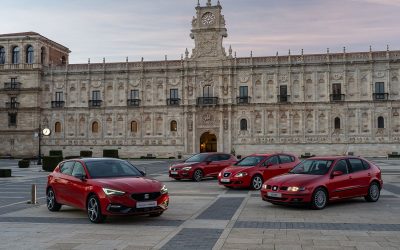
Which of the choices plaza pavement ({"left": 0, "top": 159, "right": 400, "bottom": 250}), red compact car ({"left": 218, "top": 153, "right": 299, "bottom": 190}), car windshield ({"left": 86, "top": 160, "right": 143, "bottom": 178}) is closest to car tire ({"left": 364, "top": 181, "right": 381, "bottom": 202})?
plaza pavement ({"left": 0, "top": 159, "right": 400, "bottom": 250})

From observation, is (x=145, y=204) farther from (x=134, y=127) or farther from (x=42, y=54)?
(x=42, y=54)

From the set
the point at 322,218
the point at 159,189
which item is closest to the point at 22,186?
the point at 159,189

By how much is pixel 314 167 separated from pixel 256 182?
5.35m

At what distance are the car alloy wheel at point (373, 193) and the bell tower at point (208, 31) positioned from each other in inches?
1897

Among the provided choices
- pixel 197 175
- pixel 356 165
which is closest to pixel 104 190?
pixel 356 165

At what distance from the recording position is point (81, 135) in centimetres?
6612

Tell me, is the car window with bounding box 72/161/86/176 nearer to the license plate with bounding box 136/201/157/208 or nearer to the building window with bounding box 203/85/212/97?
the license plate with bounding box 136/201/157/208

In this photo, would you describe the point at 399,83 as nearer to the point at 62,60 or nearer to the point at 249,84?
the point at 249,84

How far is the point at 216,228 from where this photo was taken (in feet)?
35.9

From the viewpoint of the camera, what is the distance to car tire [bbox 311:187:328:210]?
549 inches

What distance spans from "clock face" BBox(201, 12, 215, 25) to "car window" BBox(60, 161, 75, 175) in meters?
51.4

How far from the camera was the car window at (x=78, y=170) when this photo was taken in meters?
13.1

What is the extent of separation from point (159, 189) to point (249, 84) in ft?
167

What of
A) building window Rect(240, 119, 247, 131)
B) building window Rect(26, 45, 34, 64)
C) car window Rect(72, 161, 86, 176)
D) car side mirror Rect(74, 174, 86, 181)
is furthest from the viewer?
building window Rect(26, 45, 34, 64)
